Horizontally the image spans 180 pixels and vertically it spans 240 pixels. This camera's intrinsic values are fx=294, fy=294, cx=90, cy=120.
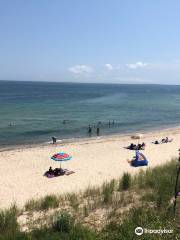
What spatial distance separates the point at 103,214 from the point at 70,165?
41.3 ft

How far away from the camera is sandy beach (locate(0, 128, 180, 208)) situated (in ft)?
57.2

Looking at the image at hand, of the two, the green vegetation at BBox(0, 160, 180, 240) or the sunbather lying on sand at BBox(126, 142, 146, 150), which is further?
the sunbather lying on sand at BBox(126, 142, 146, 150)

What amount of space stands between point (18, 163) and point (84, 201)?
489 inches

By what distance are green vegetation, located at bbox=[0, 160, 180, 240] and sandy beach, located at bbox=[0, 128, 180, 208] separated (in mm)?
3351

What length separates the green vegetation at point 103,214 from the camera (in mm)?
8430

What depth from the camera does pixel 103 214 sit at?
1065 centimetres

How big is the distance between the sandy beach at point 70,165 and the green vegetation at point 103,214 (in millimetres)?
3351

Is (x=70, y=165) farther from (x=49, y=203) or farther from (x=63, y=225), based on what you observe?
(x=63, y=225)
